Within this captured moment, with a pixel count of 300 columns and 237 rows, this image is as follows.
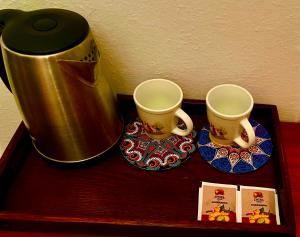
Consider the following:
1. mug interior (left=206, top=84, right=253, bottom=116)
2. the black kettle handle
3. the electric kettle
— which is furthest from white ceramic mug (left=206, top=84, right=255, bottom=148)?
the black kettle handle

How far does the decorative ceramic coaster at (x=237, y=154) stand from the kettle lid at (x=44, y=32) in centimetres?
35

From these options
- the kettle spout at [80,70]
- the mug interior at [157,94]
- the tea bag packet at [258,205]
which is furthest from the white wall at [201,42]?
the tea bag packet at [258,205]

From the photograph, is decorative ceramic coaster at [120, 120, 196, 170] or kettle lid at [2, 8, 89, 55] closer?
kettle lid at [2, 8, 89, 55]

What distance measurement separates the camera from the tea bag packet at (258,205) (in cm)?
58

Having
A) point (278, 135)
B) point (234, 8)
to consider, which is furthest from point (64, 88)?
point (278, 135)

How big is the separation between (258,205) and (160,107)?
0.95 ft

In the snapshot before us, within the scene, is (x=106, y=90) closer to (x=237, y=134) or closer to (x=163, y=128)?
(x=163, y=128)

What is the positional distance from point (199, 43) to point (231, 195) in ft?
1.03

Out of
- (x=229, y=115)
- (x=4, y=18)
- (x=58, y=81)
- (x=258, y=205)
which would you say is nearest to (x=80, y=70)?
(x=58, y=81)

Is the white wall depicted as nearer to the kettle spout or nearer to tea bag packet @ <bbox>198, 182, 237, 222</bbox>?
the kettle spout

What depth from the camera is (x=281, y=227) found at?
0.53 metres

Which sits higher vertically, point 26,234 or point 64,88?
point 64,88

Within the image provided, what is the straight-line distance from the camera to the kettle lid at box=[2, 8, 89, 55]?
20.4 inches

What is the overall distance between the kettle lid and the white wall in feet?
0.29
